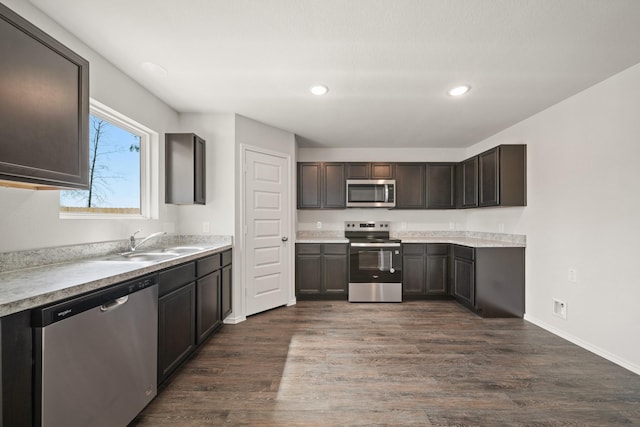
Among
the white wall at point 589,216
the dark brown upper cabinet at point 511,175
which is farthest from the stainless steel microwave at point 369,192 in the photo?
the white wall at point 589,216

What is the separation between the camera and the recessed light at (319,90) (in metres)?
2.47

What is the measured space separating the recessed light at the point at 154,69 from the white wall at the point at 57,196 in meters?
0.27

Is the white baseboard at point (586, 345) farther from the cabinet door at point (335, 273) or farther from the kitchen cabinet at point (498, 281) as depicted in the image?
→ the cabinet door at point (335, 273)

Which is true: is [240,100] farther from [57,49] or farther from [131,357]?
[131,357]

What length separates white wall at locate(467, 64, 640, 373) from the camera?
219 centimetres

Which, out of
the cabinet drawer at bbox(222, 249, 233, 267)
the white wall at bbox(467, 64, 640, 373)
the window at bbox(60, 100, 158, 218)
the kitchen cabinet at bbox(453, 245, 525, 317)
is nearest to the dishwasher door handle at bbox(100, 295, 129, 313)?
the window at bbox(60, 100, 158, 218)

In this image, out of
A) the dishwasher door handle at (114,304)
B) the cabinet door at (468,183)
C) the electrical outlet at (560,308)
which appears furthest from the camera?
the cabinet door at (468,183)

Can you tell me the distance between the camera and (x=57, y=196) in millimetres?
1766

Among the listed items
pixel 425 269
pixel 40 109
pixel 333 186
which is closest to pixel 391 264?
pixel 425 269

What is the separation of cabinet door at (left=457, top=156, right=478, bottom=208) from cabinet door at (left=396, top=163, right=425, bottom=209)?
22.5 inches

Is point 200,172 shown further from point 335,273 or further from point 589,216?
point 589,216

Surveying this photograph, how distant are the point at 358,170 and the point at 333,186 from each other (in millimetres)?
499

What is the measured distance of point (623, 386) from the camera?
1.95 m

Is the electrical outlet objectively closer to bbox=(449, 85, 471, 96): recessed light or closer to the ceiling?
the ceiling
